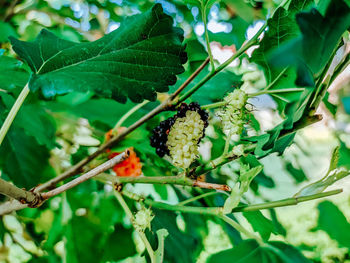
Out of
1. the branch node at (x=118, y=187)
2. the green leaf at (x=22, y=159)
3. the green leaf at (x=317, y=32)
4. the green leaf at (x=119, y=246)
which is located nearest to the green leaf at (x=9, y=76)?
the green leaf at (x=22, y=159)

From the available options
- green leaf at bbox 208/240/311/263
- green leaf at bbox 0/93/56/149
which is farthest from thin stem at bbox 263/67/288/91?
green leaf at bbox 0/93/56/149

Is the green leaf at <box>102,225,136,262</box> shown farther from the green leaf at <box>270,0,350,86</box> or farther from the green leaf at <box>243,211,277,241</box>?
the green leaf at <box>270,0,350,86</box>

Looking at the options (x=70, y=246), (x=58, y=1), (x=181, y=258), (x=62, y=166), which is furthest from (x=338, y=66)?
(x=58, y=1)

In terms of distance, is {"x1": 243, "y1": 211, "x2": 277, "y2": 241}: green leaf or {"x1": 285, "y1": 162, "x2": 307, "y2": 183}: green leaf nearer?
{"x1": 243, "y1": 211, "x2": 277, "y2": 241}: green leaf

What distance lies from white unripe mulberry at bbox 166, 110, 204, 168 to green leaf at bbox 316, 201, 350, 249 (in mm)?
201

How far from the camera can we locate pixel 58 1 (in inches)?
40.6

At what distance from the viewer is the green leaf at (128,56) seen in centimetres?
37

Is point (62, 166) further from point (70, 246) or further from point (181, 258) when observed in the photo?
point (181, 258)

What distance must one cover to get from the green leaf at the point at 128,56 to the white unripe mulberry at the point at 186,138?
45 millimetres

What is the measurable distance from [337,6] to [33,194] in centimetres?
32

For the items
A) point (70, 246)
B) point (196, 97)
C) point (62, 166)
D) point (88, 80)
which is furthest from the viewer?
point (62, 166)

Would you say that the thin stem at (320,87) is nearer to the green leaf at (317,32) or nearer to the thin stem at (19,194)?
the green leaf at (317,32)

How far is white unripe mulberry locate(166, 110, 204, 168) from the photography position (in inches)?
14.8

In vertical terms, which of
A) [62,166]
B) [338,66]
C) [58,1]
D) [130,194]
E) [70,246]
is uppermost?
[58,1]
